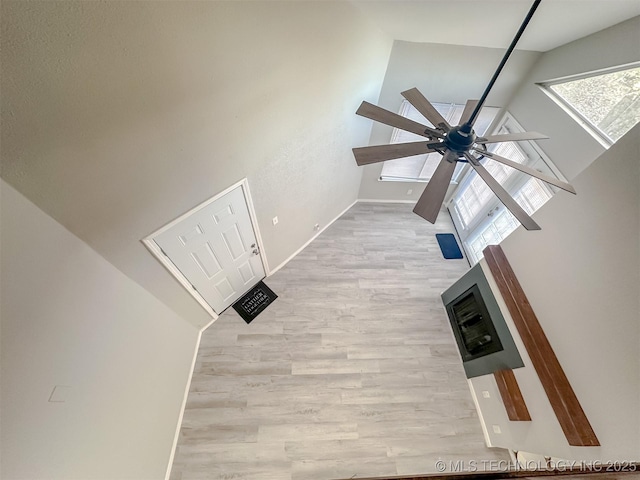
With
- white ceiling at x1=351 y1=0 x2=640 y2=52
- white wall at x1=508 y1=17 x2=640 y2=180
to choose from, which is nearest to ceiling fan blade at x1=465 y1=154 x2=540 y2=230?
white ceiling at x1=351 y1=0 x2=640 y2=52

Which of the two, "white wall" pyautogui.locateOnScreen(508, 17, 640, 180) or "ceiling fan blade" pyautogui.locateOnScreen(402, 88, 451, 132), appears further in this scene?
"white wall" pyautogui.locateOnScreen(508, 17, 640, 180)

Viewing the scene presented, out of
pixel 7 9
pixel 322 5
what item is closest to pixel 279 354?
pixel 7 9

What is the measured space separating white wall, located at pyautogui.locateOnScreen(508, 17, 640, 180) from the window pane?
13 cm

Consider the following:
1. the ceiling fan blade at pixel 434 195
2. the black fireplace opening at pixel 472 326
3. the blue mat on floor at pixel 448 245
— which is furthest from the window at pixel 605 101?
the ceiling fan blade at pixel 434 195

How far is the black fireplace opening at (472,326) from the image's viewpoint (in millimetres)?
2689

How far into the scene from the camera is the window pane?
7.25 ft

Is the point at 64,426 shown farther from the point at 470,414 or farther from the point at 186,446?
the point at 470,414

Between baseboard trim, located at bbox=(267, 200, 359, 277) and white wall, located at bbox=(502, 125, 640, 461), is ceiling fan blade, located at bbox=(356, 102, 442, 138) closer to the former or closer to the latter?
white wall, located at bbox=(502, 125, 640, 461)

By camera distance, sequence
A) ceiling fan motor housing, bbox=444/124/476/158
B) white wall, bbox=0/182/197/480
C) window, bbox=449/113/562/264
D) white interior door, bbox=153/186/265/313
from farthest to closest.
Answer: window, bbox=449/113/562/264
white interior door, bbox=153/186/265/313
ceiling fan motor housing, bbox=444/124/476/158
white wall, bbox=0/182/197/480

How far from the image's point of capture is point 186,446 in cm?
240

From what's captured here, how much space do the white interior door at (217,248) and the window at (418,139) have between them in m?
2.40

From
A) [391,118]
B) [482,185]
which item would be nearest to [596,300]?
[391,118]

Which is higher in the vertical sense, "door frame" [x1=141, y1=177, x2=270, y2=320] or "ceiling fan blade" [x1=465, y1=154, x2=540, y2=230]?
"door frame" [x1=141, y1=177, x2=270, y2=320]

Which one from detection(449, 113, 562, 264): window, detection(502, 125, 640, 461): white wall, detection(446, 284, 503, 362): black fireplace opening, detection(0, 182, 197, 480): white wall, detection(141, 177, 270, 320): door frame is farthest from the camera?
detection(449, 113, 562, 264): window
